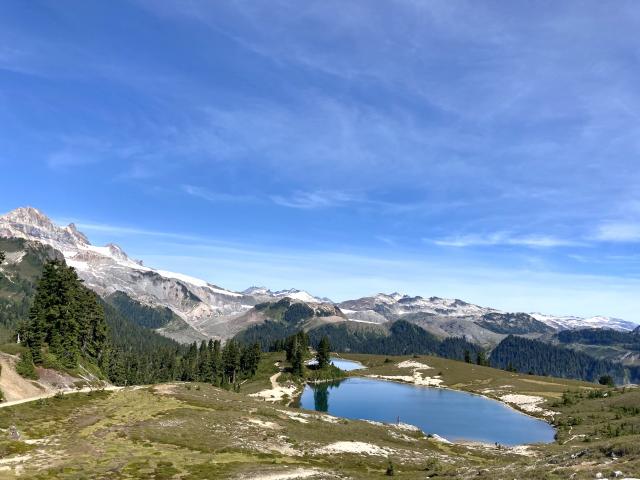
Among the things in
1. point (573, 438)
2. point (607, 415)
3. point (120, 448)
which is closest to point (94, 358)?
point (120, 448)

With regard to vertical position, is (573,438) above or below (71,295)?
below

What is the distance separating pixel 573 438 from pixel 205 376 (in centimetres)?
13138

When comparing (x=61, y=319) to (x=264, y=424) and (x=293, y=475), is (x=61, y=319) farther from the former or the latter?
(x=293, y=475)

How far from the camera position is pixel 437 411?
505ft

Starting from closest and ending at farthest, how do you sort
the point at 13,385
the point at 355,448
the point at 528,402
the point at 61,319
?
the point at 355,448 → the point at 13,385 → the point at 61,319 → the point at 528,402

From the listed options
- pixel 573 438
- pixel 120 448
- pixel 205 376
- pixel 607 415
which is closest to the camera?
pixel 120 448

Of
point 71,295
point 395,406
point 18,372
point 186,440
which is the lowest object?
point 395,406

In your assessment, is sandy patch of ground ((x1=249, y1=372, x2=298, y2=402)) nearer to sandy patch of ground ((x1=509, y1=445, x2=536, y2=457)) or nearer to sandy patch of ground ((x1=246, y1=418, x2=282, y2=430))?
sandy patch of ground ((x1=246, y1=418, x2=282, y2=430))

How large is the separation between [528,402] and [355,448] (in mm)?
125336

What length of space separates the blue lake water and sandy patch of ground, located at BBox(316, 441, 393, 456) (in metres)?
52.5

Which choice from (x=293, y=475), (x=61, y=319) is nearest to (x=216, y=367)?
(x=61, y=319)

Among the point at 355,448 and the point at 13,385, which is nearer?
the point at 355,448

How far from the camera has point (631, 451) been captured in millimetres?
34062

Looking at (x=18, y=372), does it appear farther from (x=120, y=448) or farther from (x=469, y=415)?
(x=469, y=415)
